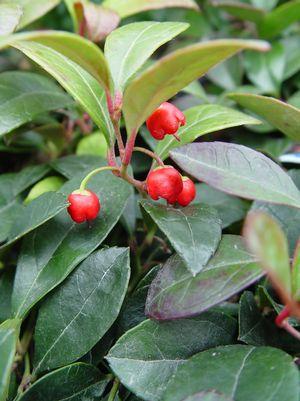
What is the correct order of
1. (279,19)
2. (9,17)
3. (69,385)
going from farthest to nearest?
(279,19)
(9,17)
(69,385)

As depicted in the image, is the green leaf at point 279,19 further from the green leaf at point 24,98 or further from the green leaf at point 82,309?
the green leaf at point 82,309

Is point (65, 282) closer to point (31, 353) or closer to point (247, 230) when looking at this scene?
point (31, 353)

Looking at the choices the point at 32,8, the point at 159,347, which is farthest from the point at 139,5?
the point at 159,347

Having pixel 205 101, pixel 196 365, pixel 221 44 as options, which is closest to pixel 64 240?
pixel 196 365

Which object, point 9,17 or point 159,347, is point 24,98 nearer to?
point 9,17

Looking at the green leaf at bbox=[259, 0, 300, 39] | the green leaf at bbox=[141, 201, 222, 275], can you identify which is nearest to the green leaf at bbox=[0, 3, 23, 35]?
the green leaf at bbox=[141, 201, 222, 275]
